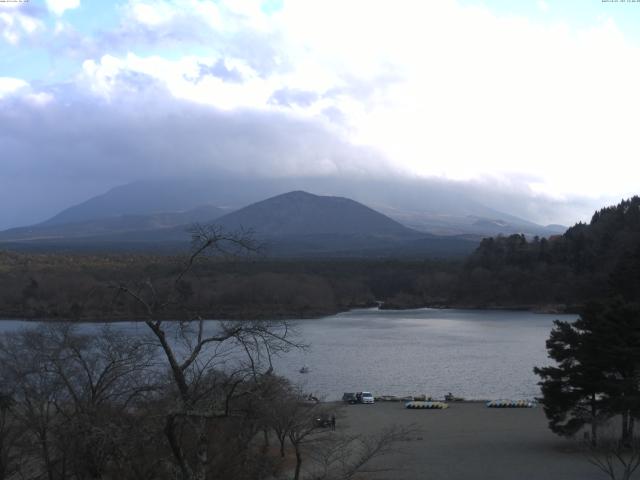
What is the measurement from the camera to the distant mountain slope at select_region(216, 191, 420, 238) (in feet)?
419

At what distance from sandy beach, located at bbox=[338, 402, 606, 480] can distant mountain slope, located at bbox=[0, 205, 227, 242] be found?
96357 millimetres

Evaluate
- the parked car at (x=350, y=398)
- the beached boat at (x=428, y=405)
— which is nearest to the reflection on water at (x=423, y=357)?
the parked car at (x=350, y=398)

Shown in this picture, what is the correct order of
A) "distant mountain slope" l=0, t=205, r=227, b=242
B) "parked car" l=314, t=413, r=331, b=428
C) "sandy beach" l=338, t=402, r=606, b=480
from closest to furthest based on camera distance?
"parked car" l=314, t=413, r=331, b=428 → "sandy beach" l=338, t=402, r=606, b=480 → "distant mountain slope" l=0, t=205, r=227, b=242

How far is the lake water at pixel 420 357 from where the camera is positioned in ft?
67.3

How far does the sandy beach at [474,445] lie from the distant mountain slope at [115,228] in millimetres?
96357

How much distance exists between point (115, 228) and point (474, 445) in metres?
122

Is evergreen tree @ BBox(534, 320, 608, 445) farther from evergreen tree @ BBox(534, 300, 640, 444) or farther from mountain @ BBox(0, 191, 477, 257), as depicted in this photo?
mountain @ BBox(0, 191, 477, 257)

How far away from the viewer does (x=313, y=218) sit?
138m

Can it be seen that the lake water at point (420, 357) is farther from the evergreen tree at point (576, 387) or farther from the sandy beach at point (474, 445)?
the evergreen tree at point (576, 387)

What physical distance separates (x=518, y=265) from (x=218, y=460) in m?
47.8

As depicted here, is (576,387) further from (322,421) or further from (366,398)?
(366,398)

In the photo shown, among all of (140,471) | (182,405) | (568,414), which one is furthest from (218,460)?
(568,414)

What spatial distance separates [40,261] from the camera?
5647cm

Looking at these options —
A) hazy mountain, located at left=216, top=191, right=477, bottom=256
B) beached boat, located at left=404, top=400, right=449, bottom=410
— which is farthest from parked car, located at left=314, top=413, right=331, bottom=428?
hazy mountain, located at left=216, top=191, right=477, bottom=256
